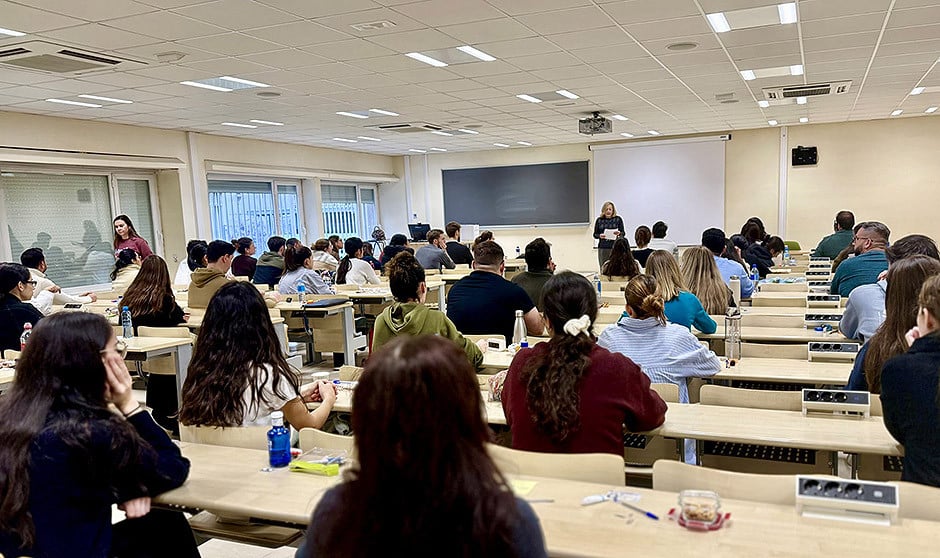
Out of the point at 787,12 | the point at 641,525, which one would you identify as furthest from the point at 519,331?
the point at 787,12

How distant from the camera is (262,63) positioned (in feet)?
21.2

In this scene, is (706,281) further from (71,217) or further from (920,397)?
(71,217)

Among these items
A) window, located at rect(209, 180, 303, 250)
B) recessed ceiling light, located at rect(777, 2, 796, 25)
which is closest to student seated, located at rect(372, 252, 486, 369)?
recessed ceiling light, located at rect(777, 2, 796, 25)

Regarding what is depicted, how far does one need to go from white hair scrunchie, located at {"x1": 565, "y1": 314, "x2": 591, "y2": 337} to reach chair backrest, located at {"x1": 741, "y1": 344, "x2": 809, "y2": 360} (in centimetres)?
197

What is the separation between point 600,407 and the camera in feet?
8.01

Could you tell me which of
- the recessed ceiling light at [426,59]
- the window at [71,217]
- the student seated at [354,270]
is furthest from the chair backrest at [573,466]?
the window at [71,217]

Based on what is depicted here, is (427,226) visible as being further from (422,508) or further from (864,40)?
(422,508)

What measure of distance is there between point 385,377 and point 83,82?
7.21 metres

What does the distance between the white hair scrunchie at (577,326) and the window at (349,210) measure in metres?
12.9

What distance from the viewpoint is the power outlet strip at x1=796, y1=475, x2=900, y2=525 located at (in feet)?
5.99

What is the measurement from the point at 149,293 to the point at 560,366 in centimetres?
428

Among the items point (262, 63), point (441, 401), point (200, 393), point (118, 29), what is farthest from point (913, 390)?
point (262, 63)

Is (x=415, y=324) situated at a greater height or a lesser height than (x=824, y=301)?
greater

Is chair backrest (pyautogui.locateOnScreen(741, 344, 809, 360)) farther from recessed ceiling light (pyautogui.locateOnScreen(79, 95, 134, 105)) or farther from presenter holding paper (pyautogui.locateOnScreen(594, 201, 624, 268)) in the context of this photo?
presenter holding paper (pyautogui.locateOnScreen(594, 201, 624, 268))
